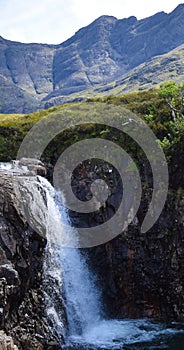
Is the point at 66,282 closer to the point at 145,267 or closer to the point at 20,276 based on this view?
the point at 145,267

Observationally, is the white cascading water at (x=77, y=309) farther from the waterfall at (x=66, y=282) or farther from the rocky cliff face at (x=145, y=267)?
the rocky cliff face at (x=145, y=267)

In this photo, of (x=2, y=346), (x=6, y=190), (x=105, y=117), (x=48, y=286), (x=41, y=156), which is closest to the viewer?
(x=2, y=346)

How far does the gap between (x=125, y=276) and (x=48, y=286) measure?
6655 mm

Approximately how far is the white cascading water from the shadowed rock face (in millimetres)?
1836

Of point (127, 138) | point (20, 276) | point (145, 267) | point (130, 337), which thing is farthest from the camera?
point (127, 138)

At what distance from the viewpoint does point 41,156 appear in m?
32.2

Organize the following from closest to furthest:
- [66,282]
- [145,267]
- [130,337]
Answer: [130,337], [66,282], [145,267]

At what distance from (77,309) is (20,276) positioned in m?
8.12

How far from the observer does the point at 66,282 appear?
981 inches

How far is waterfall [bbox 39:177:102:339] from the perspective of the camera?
2298cm

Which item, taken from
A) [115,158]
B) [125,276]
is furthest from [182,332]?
[115,158]

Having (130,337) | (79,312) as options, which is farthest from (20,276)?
(130,337)

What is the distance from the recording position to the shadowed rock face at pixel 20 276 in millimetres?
16734

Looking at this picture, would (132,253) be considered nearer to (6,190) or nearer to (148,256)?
(148,256)
